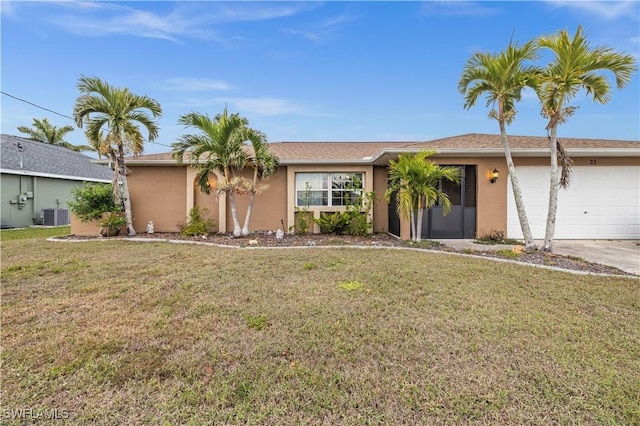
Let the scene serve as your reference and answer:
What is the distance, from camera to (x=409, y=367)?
247 centimetres

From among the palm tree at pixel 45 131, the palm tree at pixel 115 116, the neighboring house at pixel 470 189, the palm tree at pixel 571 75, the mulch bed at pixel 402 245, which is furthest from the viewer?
the palm tree at pixel 45 131

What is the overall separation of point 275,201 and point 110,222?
18.3ft

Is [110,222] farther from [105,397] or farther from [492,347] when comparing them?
[492,347]

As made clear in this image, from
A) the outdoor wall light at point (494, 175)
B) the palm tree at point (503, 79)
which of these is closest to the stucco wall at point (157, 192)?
the palm tree at point (503, 79)

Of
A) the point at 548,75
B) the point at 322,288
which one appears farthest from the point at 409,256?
the point at 548,75

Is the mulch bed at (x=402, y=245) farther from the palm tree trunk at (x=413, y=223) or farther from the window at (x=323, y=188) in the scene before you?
the window at (x=323, y=188)

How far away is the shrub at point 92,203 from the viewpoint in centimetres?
974

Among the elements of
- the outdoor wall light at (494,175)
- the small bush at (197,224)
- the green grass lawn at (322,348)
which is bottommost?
the green grass lawn at (322,348)

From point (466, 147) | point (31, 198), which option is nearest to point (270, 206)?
point (466, 147)

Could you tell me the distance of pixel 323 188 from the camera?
10898 millimetres

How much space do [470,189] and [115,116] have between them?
11.7 meters

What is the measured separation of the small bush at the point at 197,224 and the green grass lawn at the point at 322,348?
4.74 metres

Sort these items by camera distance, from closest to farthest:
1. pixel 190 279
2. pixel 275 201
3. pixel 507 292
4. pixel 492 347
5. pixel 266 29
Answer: pixel 492 347 < pixel 507 292 < pixel 190 279 < pixel 275 201 < pixel 266 29

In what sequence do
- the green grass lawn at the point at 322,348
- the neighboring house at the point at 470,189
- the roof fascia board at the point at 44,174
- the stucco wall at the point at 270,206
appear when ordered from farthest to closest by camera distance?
the roof fascia board at the point at 44,174 → the stucco wall at the point at 270,206 → the neighboring house at the point at 470,189 → the green grass lawn at the point at 322,348
